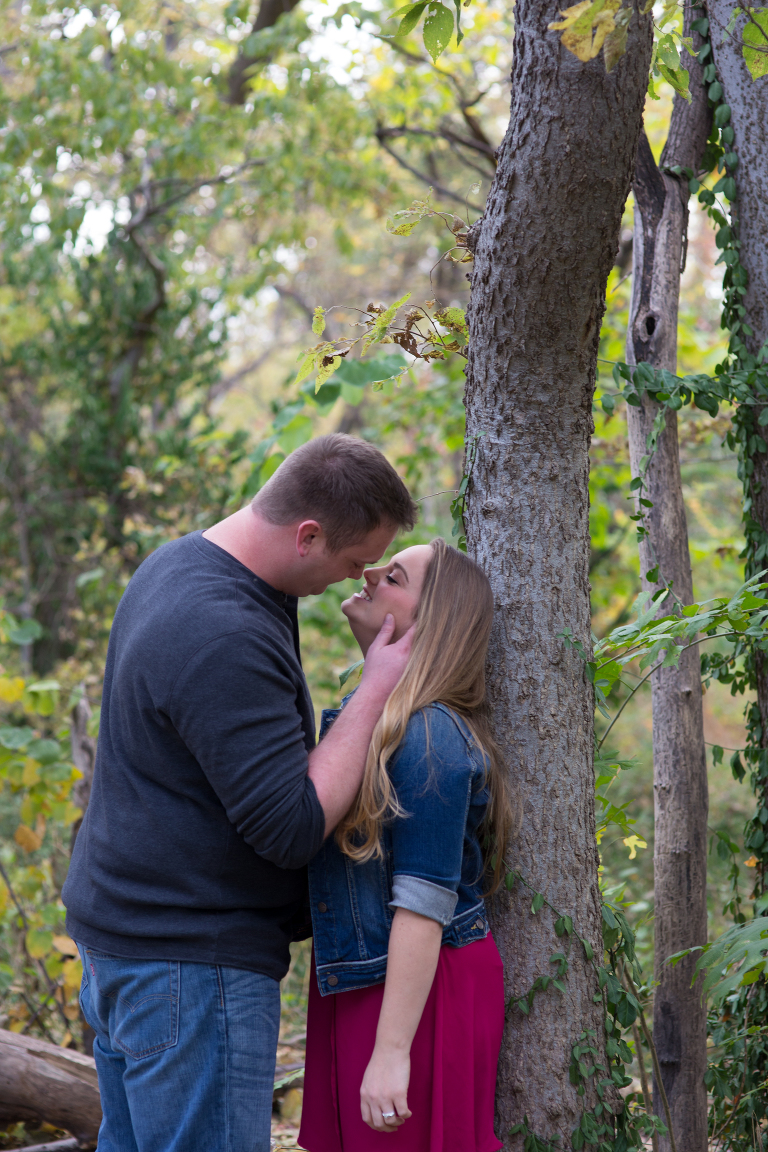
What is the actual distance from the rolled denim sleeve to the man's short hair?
17.7 inches

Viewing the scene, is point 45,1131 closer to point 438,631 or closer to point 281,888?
point 281,888

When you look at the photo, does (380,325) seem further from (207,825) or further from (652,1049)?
(652,1049)

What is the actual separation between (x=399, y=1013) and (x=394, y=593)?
876 mm

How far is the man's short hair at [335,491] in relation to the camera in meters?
1.96

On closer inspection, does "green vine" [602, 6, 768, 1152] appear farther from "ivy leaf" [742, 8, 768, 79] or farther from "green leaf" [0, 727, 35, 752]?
"green leaf" [0, 727, 35, 752]

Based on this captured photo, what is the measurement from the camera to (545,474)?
7.40ft

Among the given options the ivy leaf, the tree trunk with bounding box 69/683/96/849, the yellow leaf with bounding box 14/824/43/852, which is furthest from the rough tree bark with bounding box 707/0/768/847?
the yellow leaf with bounding box 14/824/43/852

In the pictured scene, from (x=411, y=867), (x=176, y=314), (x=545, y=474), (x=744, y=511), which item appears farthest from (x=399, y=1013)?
(x=176, y=314)

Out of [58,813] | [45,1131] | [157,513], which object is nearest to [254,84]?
[157,513]

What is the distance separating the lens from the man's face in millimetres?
1968

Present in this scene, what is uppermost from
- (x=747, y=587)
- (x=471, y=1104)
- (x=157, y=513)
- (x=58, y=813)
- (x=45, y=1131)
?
(x=157, y=513)

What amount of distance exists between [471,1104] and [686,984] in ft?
3.67

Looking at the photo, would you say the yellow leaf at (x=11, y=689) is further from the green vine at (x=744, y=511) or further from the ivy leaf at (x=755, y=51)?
the ivy leaf at (x=755, y=51)

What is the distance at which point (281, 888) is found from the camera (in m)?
1.90
